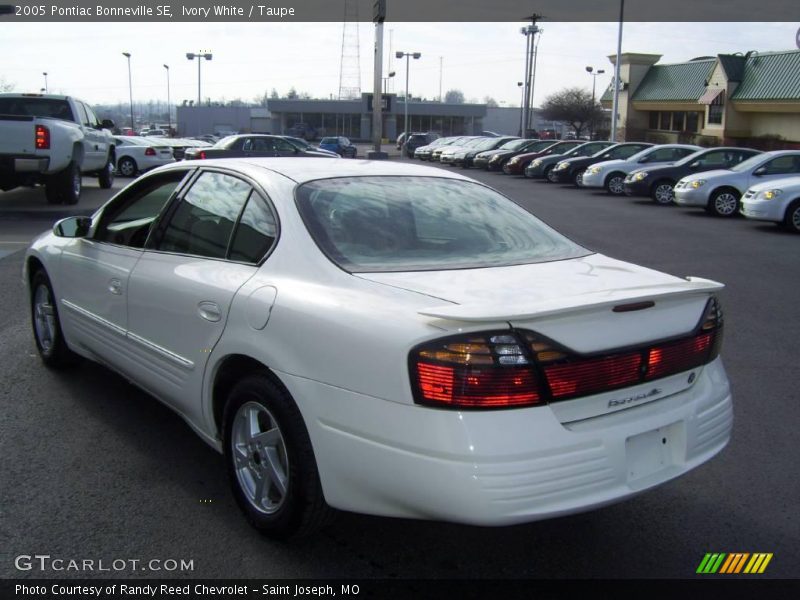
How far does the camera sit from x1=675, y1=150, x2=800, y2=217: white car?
1695cm

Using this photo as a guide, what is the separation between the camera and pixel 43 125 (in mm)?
14492

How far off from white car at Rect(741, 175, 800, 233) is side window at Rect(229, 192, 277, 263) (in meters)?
13.2

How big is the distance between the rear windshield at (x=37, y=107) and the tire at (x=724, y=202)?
13907mm

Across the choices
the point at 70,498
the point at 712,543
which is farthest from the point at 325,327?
the point at 712,543

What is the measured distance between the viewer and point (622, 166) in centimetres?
2312

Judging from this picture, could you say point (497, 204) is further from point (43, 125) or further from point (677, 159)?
point (677, 159)

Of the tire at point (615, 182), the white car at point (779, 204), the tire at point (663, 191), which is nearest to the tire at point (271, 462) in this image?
the white car at point (779, 204)

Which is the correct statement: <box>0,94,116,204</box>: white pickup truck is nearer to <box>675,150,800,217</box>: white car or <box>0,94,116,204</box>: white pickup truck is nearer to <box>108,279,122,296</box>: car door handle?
<box>108,279,122,296</box>: car door handle

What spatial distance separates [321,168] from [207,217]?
0.62 metres

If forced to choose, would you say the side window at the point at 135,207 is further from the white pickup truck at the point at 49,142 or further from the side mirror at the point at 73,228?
the white pickup truck at the point at 49,142

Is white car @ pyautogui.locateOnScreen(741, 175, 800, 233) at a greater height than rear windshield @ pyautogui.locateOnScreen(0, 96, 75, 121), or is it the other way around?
rear windshield @ pyautogui.locateOnScreen(0, 96, 75, 121)

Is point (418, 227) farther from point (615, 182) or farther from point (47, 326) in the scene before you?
point (615, 182)

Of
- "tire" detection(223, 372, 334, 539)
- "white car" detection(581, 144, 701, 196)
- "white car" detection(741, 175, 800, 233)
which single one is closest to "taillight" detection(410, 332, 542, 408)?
"tire" detection(223, 372, 334, 539)

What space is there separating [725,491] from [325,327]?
227 centimetres
